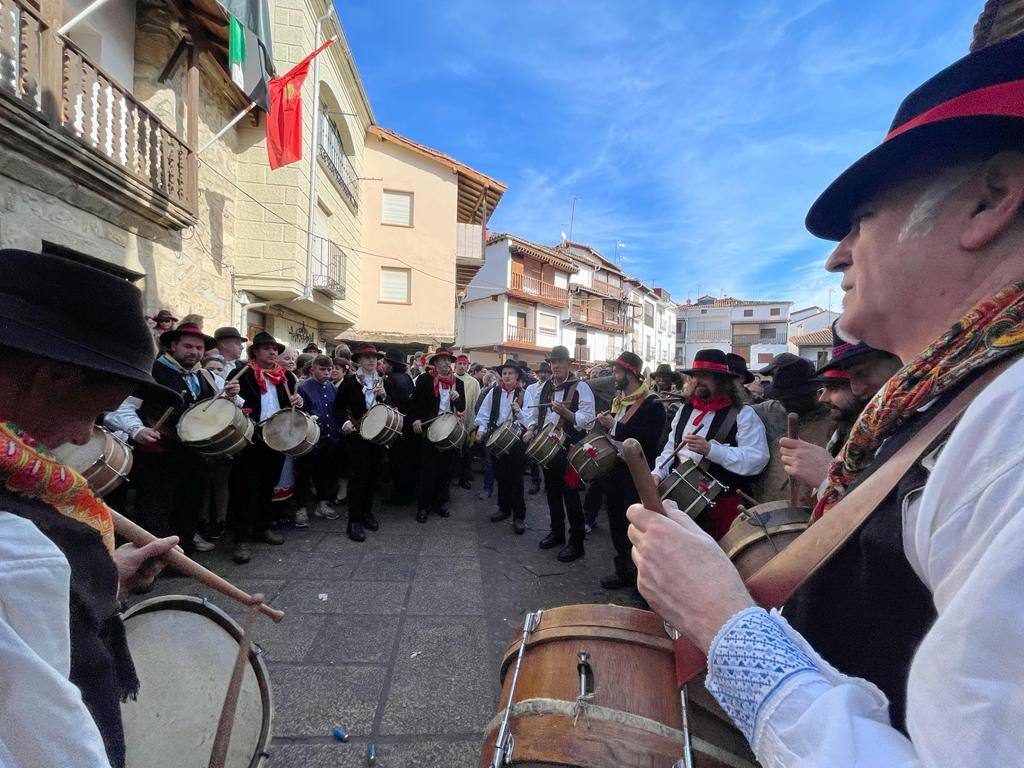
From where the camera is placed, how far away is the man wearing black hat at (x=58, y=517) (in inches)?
30.8

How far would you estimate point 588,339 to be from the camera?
40906 millimetres

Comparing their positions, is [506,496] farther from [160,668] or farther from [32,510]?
[32,510]

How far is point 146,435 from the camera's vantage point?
3.75m

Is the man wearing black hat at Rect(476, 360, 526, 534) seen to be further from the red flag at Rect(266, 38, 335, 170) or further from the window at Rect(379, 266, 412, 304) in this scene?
the window at Rect(379, 266, 412, 304)

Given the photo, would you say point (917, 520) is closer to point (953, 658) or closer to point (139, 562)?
point (953, 658)

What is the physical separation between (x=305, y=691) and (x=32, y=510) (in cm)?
235

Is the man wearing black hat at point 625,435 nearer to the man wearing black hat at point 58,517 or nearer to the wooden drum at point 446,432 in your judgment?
the wooden drum at point 446,432

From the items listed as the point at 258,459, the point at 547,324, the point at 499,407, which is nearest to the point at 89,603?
the point at 258,459

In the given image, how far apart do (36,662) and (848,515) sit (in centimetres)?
137

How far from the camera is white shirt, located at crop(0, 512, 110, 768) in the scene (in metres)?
0.76

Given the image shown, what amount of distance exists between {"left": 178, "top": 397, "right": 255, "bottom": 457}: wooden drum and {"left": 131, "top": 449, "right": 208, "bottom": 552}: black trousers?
1.11ft

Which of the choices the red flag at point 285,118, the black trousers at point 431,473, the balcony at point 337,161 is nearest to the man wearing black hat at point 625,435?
the black trousers at point 431,473

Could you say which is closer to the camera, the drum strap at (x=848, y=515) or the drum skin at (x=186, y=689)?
the drum strap at (x=848, y=515)

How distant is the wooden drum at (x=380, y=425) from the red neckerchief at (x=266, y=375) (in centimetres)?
101
